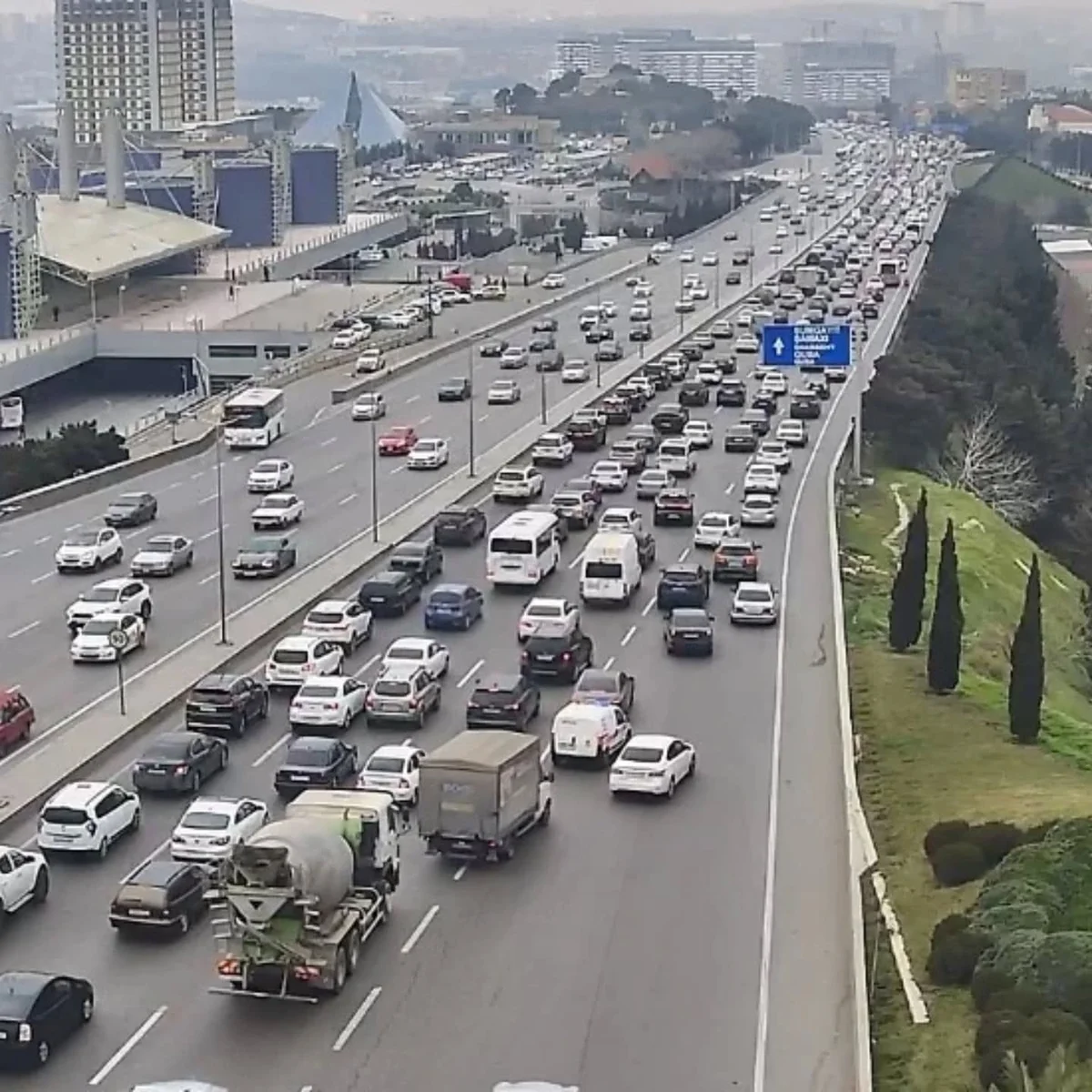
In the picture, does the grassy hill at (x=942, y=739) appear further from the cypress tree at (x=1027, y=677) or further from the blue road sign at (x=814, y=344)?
the blue road sign at (x=814, y=344)

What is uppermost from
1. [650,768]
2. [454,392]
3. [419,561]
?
[650,768]

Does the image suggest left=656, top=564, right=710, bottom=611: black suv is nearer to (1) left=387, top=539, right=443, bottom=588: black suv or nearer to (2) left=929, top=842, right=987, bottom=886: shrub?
(1) left=387, top=539, right=443, bottom=588: black suv

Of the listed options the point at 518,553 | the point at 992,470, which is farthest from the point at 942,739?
the point at 992,470

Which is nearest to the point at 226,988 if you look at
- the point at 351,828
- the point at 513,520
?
the point at 351,828

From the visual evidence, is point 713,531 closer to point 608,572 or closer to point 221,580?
point 608,572

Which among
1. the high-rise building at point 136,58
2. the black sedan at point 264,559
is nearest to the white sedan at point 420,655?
the black sedan at point 264,559

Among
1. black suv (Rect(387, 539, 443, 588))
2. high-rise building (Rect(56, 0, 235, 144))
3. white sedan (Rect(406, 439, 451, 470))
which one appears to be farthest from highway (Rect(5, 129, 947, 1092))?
high-rise building (Rect(56, 0, 235, 144))

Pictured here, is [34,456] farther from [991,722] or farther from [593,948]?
[593,948]
